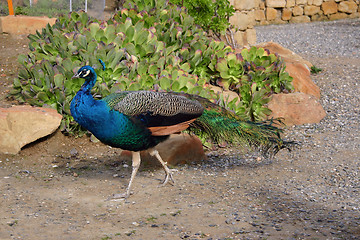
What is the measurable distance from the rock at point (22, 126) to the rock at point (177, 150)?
3.08 feet

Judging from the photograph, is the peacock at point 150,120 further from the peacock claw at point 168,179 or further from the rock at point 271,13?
the rock at point 271,13

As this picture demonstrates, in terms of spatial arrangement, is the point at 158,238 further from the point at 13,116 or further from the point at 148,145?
the point at 13,116

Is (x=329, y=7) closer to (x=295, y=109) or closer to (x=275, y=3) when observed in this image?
(x=275, y=3)

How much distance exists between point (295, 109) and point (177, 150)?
2.30 m

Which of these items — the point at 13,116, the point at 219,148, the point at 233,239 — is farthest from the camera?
the point at 219,148

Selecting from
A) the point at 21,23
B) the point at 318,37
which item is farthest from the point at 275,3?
the point at 21,23

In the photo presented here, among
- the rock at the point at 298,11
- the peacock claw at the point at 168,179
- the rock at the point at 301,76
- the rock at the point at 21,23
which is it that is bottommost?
the peacock claw at the point at 168,179

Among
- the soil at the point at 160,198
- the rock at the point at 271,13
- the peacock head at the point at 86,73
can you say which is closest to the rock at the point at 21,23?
the soil at the point at 160,198

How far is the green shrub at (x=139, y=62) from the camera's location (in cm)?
599

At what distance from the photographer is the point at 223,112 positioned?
498cm

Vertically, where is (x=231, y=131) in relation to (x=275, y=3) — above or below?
below

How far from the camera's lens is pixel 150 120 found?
14.4 ft

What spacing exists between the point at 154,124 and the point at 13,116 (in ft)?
6.54

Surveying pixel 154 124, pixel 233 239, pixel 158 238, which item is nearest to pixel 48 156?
pixel 154 124
